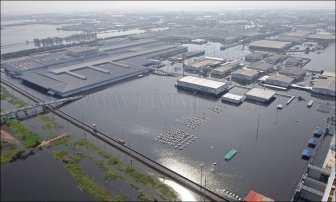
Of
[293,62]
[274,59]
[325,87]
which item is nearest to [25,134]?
[325,87]

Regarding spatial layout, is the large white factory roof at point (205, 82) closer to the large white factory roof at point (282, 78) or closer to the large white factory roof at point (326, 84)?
the large white factory roof at point (282, 78)

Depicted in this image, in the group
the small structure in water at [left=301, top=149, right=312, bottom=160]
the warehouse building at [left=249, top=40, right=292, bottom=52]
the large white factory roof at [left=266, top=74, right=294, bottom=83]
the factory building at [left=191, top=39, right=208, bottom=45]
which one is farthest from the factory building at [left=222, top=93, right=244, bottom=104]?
the factory building at [left=191, top=39, right=208, bottom=45]

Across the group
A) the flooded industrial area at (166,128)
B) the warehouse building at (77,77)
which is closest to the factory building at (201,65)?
the flooded industrial area at (166,128)

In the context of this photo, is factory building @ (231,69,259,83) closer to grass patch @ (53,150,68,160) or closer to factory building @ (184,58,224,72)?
factory building @ (184,58,224,72)

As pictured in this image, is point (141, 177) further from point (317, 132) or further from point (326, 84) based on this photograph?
point (326, 84)

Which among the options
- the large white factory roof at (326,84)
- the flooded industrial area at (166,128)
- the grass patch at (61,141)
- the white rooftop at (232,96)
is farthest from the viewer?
the large white factory roof at (326,84)
